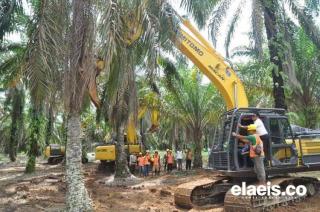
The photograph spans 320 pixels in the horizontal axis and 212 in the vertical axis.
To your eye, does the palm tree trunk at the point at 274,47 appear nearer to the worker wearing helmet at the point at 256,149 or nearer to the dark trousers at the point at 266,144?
the dark trousers at the point at 266,144

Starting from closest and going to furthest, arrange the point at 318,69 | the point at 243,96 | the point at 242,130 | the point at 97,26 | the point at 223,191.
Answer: the point at 97,26
the point at 242,130
the point at 223,191
the point at 243,96
the point at 318,69

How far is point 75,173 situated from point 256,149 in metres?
4.46

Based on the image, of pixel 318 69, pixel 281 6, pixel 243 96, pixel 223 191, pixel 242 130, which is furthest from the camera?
pixel 318 69

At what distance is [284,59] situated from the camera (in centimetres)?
1498

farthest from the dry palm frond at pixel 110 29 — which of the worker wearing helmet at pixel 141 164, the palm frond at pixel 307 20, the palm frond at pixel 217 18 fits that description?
the worker wearing helmet at pixel 141 164

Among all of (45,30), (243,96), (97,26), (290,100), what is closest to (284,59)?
(243,96)

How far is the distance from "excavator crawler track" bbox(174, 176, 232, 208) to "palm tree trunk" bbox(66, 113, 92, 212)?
2549 mm

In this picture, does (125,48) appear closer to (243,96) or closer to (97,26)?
(97,26)

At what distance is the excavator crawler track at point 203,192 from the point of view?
11703 mm

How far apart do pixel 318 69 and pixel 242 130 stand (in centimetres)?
1057

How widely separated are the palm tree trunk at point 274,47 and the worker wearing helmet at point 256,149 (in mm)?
4952

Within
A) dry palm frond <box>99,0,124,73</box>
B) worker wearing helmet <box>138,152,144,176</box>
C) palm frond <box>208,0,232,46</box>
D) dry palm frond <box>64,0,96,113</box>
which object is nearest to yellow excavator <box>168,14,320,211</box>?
dry palm frond <box>99,0,124,73</box>

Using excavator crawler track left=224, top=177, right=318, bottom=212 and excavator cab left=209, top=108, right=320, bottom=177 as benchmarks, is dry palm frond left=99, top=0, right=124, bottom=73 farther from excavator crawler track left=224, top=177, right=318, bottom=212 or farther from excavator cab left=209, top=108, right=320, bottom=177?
excavator crawler track left=224, top=177, right=318, bottom=212

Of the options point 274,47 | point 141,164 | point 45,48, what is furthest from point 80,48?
point 141,164
